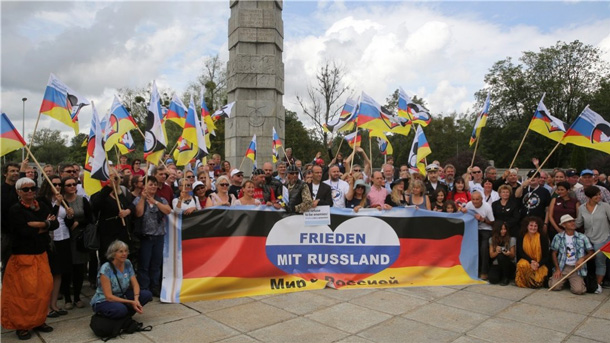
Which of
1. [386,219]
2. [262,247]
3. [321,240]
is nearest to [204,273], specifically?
[262,247]

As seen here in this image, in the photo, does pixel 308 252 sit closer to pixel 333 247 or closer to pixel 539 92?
pixel 333 247

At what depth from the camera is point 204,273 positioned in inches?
249

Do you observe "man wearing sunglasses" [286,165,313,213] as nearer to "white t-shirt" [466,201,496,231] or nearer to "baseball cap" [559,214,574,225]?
"white t-shirt" [466,201,496,231]

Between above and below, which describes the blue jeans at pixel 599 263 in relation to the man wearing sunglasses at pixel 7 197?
below

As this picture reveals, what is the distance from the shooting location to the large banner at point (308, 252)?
250 inches

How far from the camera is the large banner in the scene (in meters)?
6.36

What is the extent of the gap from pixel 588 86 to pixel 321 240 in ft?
177

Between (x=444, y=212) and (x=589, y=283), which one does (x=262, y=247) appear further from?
(x=589, y=283)

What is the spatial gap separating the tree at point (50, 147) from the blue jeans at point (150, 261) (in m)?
78.1

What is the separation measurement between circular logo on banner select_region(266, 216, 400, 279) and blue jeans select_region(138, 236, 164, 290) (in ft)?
5.19

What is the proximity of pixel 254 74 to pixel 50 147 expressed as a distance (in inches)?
3226

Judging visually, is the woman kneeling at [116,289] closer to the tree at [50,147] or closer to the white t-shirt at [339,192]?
the white t-shirt at [339,192]

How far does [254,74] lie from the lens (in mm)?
14430

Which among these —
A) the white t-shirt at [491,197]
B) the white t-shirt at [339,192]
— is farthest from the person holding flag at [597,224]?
the white t-shirt at [339,192]
